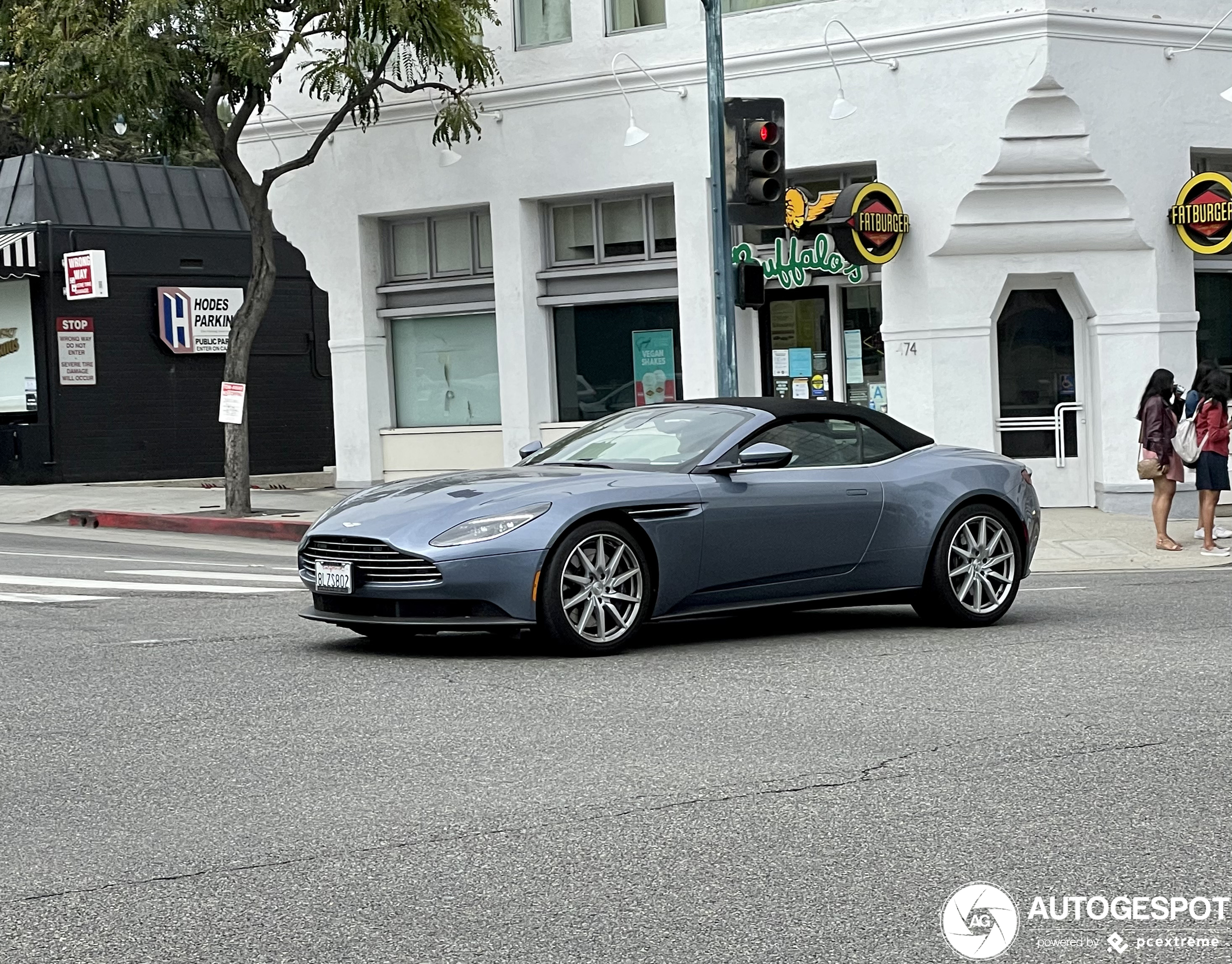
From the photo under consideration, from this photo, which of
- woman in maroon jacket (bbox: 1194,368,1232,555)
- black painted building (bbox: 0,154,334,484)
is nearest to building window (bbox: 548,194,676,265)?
woman in maroon jacket (bbox: 1194,368,1232,555)

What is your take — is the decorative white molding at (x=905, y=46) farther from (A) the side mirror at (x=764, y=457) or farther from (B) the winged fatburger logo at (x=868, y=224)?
(A) the side mirror at (x=764, y=457)

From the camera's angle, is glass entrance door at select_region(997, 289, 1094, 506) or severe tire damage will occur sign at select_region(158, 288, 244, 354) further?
severe tire damage will occur sign at select_region(158, 288, 244, 354)

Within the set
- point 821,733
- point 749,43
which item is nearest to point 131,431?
point 749,43

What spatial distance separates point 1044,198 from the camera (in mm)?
19109

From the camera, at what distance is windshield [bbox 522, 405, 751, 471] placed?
9891 millimetres

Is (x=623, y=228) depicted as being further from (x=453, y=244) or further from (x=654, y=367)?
(x=453, y=244)

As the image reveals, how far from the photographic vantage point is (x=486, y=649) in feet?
31.3

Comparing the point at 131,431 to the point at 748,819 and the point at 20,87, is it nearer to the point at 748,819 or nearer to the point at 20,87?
the point at 20,87

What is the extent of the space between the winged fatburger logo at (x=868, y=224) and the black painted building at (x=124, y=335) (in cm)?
1328

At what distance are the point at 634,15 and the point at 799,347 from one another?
4483 mm

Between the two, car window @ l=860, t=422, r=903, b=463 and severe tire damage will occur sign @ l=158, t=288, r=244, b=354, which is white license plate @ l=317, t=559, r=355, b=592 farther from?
severe tire damage will occur sign @ l=158, t=288, r=244, b=354

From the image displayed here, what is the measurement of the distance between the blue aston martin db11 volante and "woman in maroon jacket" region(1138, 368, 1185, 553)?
18.5 feet

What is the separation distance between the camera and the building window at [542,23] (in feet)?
70.5

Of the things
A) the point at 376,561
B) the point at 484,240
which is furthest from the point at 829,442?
the point at 484,240
